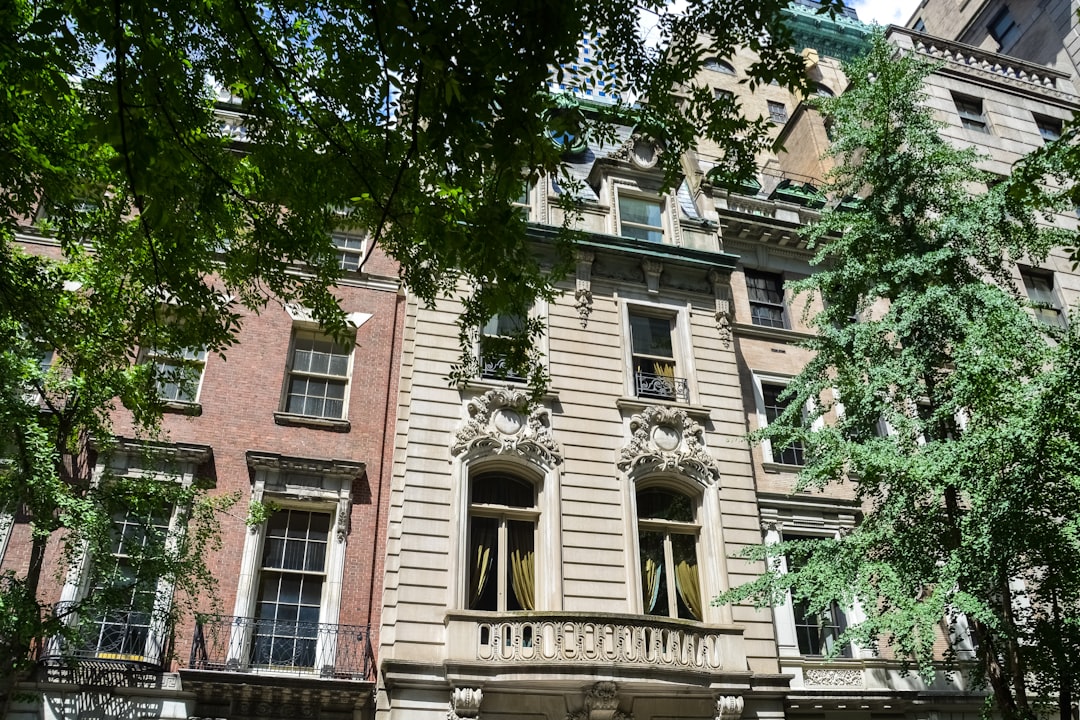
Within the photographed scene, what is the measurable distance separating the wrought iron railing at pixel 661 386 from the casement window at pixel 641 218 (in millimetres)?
3720

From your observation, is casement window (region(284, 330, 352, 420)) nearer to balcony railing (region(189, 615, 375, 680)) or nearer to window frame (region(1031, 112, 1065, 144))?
balcony railing (region(189, 615, 375, 680))

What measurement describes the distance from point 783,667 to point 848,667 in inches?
56.6

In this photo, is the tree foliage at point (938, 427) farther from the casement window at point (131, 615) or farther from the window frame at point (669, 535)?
the casement window at point (131, 615)

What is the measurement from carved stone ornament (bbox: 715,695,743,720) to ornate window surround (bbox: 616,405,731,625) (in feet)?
5.76

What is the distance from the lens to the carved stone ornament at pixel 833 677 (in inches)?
661

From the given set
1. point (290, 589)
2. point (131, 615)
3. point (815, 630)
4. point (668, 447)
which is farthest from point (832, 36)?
point (131, 615)

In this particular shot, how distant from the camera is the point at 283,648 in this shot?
14.8 meters

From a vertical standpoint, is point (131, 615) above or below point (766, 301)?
below

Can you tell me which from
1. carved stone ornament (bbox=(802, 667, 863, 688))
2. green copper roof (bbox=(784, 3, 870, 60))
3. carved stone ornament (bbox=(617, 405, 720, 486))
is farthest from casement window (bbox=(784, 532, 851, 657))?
green copper roof (bbox=(784, 3, 870, 60))

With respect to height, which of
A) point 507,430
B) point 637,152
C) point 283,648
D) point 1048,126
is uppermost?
point 1048,126

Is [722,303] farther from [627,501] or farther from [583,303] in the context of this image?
[627,501]

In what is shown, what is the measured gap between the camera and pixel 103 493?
12.2 m

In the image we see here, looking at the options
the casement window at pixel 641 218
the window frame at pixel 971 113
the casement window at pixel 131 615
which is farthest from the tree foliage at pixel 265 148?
the window frame at pixel 971 113

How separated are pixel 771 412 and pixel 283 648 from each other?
1217 centimetres
